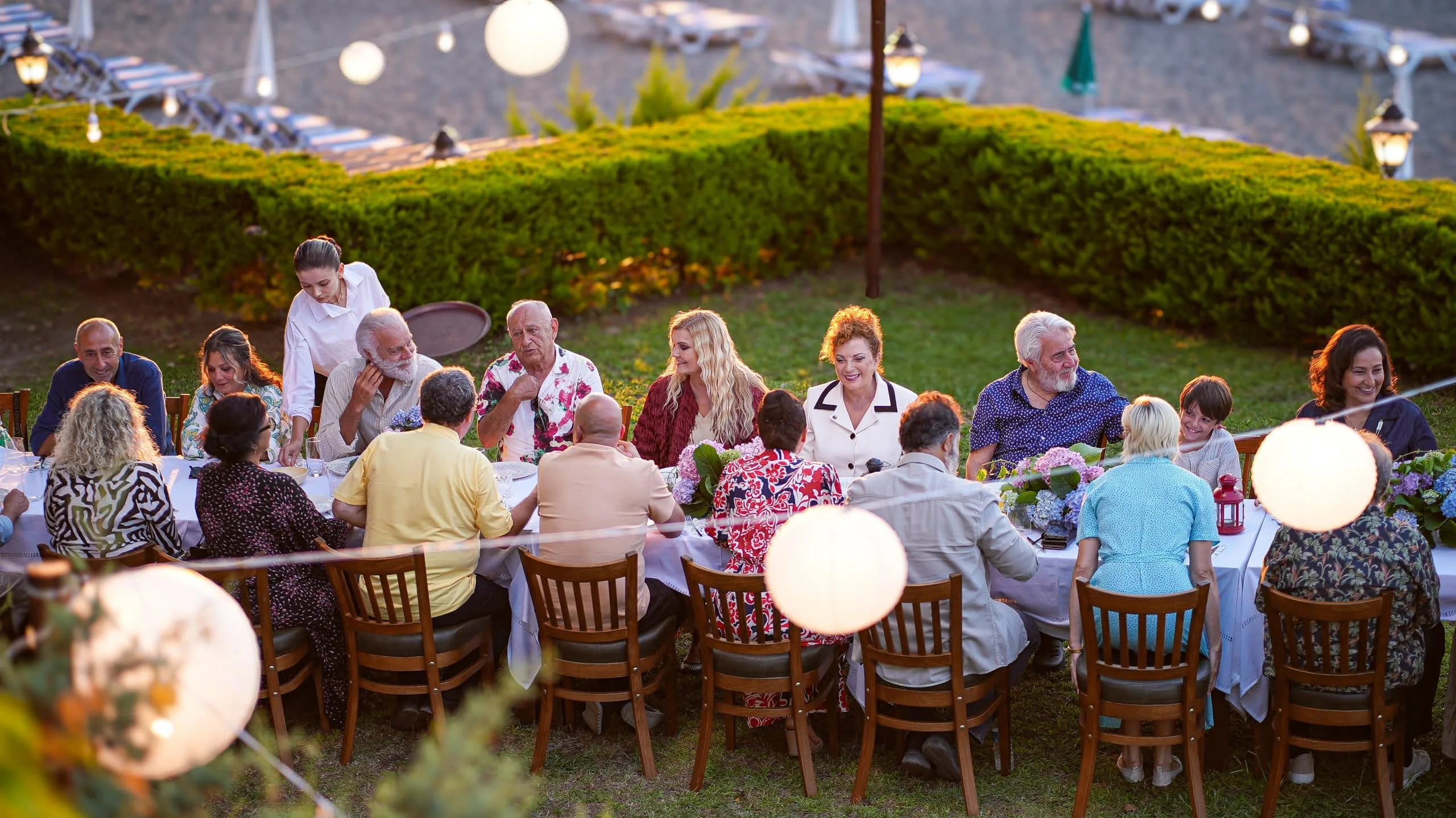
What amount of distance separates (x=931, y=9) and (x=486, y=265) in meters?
13.1

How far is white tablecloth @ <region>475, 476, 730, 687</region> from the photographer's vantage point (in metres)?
5.14

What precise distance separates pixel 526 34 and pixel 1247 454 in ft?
12.6

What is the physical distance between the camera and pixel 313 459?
18.5 feet

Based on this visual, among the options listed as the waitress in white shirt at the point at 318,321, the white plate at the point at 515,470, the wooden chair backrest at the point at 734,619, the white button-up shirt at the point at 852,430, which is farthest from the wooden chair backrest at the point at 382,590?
the white button-up shirt at the point at 852,430

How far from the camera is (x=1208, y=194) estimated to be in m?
9.24

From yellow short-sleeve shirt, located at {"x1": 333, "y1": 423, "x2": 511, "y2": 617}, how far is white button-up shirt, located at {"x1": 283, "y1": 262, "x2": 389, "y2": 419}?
4.65 feet

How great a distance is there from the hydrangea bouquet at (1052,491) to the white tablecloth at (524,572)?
1053mm

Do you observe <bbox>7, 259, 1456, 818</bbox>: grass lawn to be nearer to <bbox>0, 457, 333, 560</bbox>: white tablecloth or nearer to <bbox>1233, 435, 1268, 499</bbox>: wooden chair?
<bbox>0, 457, 333, 560</bbox>: white tablecloth

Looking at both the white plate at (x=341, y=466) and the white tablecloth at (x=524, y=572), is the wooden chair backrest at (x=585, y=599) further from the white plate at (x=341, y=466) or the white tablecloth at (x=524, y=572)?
the white plate at (x=341, y=466)

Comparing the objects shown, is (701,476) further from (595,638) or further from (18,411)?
(18,411)

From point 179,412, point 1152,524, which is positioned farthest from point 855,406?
point 179,412

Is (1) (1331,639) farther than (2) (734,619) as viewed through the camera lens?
No

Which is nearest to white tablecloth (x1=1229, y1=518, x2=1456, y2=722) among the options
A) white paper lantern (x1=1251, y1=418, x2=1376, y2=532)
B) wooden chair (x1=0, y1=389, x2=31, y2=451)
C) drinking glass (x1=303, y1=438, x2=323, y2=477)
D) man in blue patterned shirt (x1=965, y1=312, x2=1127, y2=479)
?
white paper lantern (x1=1251, y1=418, x2=1376, y2=532)

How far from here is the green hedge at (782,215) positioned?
8.84 meters
